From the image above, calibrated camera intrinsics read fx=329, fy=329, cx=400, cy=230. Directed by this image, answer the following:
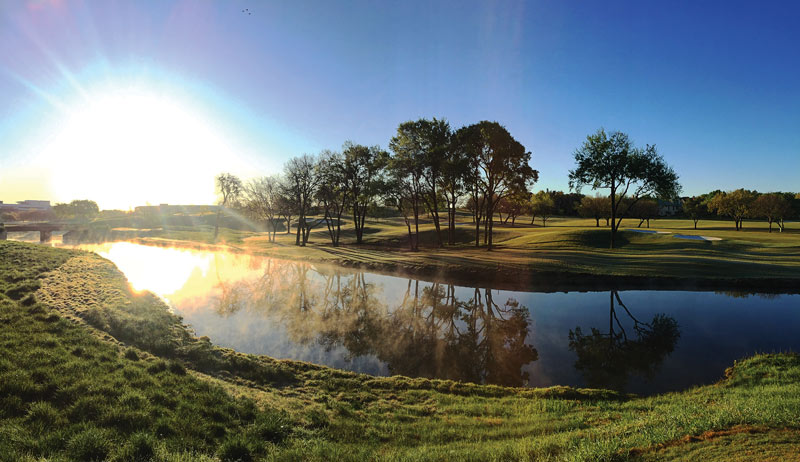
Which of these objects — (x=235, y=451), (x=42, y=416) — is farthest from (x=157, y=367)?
(x=235, y=451)

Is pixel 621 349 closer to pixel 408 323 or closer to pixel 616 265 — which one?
pixel 408 323

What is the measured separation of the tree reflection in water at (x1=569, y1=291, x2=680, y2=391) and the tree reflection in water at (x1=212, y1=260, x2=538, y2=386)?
2213mm

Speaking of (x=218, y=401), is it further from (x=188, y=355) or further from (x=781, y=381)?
(x=781, y=381)

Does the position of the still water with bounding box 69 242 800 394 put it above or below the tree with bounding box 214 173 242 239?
below

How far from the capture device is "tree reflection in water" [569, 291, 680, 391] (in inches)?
479

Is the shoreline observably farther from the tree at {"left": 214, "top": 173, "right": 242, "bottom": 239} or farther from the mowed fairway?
the tree at {"left": 214, "top": 173, "right": 242, "bottom": 239}

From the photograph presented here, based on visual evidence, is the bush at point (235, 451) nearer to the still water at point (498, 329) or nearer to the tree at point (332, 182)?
the still water at point (498, 329)

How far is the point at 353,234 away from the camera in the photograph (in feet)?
242

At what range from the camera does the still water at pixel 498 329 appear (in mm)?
12719

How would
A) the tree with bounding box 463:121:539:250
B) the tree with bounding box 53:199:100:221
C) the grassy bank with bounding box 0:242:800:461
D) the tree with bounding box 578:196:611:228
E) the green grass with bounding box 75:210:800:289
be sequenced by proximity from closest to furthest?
1. the grassy bank with bounding box 0:242:800:461
2. the green grass with bounding box 75:210:800:289
3. the tree with bounding box 463:121:539:250
4. the tree with bounding box 578:196:611:228
5. the tree with bounding box 53:199:100:221

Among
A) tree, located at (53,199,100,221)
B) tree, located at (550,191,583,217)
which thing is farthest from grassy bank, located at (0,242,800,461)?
tree, located at (53,199,100,221)

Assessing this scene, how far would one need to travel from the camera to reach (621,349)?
1456 cm

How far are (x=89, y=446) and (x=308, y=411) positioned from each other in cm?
423

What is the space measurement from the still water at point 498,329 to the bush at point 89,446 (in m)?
7.66
